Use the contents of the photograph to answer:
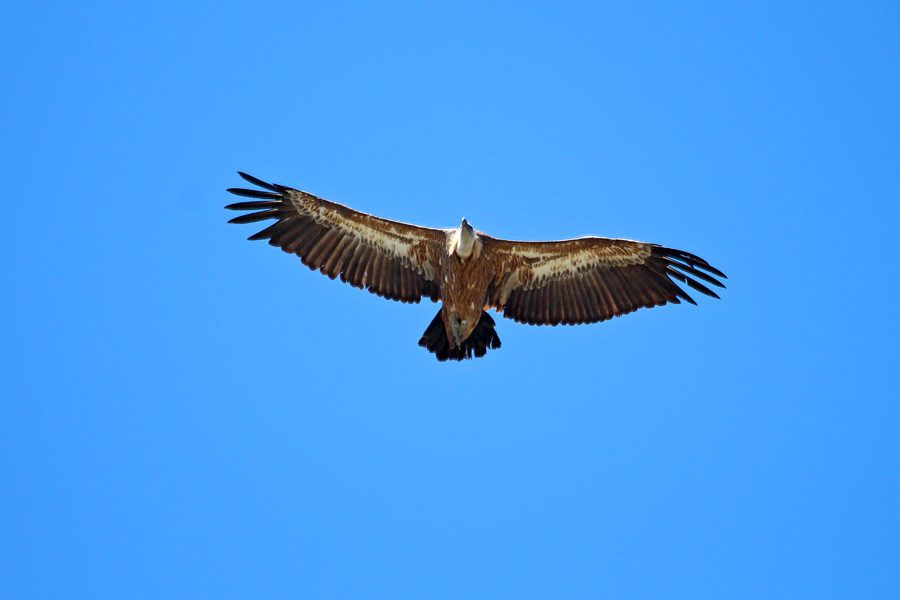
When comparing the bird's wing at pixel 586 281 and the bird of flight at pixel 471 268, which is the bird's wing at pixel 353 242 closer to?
the bird of flight at pixel 471 268

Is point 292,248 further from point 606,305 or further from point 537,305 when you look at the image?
point 606,305

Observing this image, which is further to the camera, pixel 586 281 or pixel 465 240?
pixel 586 281

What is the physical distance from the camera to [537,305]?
13109 millimetres

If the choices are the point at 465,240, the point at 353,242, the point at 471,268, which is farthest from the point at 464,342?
the point at 353,242

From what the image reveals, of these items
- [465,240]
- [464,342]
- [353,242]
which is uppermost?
[353,242]

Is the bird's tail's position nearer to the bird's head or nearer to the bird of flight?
the bird of flight

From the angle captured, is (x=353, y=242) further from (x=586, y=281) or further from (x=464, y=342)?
(x=586, y=281)

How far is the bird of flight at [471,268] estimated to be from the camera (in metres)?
12.5

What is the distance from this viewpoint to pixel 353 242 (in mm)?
12852

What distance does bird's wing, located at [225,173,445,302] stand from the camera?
12.6 metres

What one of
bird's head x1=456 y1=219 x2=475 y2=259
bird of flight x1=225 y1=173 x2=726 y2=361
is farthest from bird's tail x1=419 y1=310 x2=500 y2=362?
bird's head x1=456 y1=219 x2=475 y2=259

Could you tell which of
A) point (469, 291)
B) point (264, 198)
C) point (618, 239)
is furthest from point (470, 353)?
point (264, 198)

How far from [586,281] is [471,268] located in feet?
5.80

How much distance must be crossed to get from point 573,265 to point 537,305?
0.74 metres
